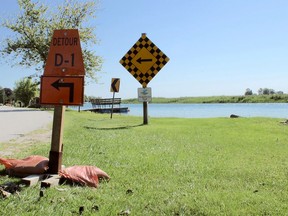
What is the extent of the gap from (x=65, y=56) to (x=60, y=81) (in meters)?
0.41

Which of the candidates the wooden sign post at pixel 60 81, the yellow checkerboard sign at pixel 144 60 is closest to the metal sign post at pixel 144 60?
the yellow checkerboard sign at pixel 144 60

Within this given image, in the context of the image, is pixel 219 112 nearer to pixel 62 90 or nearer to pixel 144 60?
pixel 144 60

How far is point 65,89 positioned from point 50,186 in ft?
4.22

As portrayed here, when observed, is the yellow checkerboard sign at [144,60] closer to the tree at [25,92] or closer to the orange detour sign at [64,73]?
the orange detour sign at [64,73]

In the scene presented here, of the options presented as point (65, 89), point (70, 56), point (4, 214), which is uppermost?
point (70, 56)

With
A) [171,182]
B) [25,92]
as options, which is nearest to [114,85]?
[171,182]

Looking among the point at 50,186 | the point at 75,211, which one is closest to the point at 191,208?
the point at 75,211

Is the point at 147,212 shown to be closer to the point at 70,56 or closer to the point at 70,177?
the point at 70,177

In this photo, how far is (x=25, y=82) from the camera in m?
77.8

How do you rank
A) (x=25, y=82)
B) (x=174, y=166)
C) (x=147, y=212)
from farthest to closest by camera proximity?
(x=25, y=82)
(x=174, y=166)
(x=147, y=212)

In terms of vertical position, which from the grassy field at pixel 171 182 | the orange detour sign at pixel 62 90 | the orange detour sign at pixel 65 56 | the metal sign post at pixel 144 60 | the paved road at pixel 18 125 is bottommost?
the paved road at pixel 18 125

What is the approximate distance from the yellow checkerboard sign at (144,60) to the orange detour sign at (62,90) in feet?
37.0

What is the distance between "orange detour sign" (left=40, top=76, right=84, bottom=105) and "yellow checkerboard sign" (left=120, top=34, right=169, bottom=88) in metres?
11.3

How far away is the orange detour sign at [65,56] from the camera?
491 centimetres
